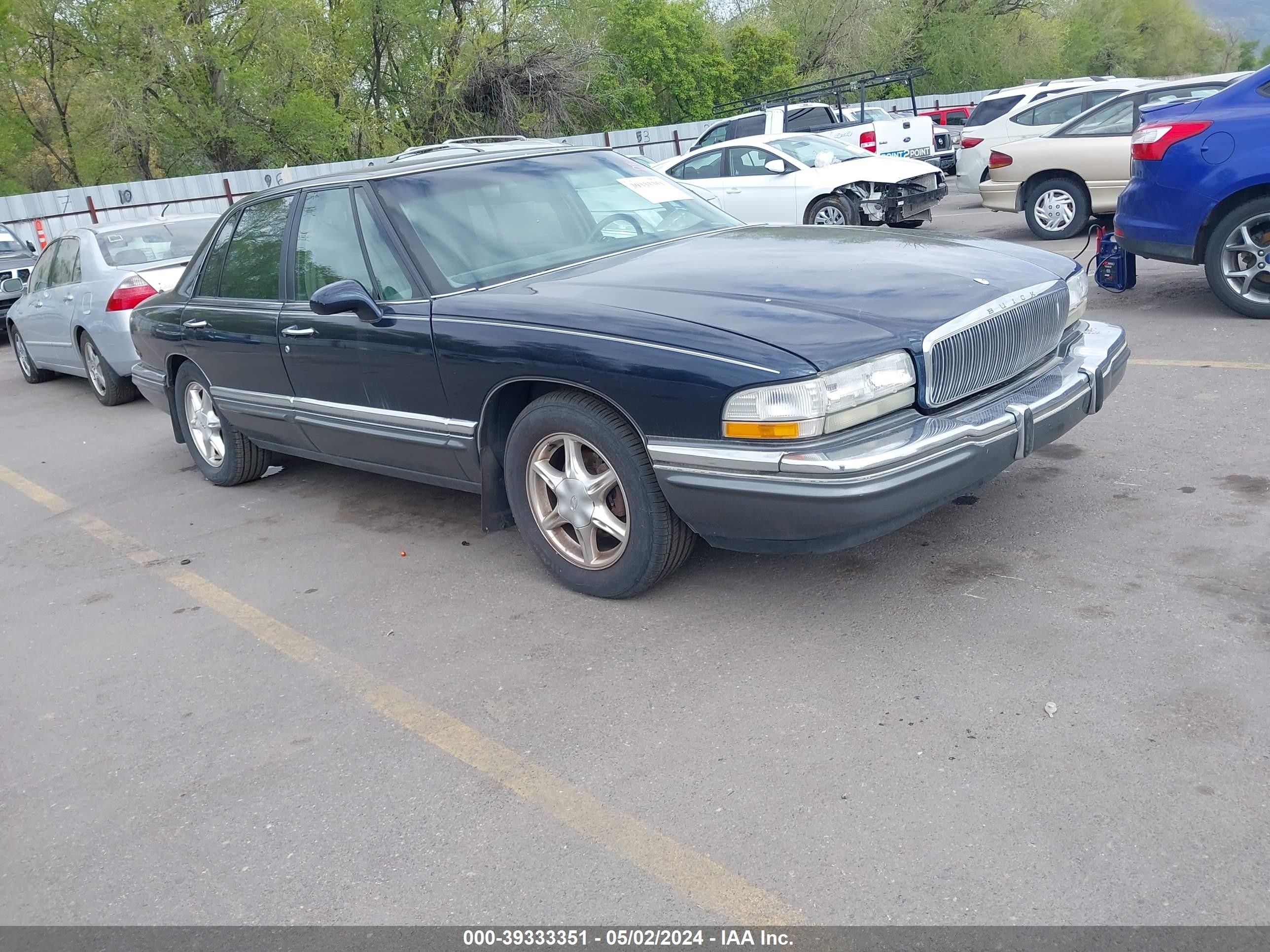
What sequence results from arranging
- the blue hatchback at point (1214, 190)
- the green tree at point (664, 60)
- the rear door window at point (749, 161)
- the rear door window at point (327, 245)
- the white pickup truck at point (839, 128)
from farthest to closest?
the green tree at point (664, 60) → the white pickup truck at point (839, 128) → the rear door window at point (749, 161) → the blue hatchback at point (1214, 190) → the rear door window at point (327, 245)

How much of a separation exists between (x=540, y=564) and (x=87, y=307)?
659 cm

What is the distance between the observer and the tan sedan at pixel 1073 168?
1132cm

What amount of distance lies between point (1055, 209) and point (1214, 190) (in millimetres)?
4778

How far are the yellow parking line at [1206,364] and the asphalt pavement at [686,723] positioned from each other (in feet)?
3.25

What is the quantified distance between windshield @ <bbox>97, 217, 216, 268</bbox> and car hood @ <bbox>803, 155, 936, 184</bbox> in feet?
22.7

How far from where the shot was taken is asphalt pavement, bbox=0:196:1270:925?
8.78ft

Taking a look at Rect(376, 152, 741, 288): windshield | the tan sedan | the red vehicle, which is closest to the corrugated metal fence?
the red vehicle

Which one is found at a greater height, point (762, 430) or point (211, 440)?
point (762, 430)

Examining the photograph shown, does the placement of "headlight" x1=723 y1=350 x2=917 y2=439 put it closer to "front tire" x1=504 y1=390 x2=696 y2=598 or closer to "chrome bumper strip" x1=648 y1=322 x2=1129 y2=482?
"chrome bumper strip" x1=648 y1=322 x2=1129 y2=482

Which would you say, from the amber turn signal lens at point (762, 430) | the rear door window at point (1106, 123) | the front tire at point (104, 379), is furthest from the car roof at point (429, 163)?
the rear door window at point (1106, 123)

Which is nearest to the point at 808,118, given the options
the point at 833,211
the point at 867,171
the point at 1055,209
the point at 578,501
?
the point at 867,171

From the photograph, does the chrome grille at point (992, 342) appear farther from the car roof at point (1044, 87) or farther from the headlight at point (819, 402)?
the car roof at point (1044, 87)
